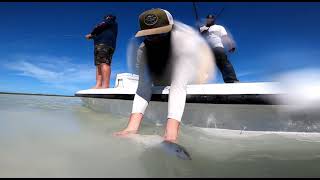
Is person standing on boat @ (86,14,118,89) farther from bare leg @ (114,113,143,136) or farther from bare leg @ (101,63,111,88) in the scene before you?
bare leg @ (114,113,143,136)

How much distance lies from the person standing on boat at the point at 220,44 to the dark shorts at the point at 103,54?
6.49ft

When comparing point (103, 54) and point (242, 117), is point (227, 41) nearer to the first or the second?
point (242, 117)

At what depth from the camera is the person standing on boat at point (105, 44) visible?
245 inches

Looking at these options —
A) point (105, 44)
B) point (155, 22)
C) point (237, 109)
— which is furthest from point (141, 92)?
point (105, 44)

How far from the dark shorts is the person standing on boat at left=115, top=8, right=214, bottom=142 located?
2942 millimetres

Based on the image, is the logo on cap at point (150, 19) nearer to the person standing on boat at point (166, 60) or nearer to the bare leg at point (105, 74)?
the person standing on boat at point (166, 60)

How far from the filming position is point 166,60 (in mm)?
3162

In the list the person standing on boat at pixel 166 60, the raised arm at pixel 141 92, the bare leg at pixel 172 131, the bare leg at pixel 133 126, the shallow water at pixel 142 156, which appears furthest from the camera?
the raised arm at pixel 141 92

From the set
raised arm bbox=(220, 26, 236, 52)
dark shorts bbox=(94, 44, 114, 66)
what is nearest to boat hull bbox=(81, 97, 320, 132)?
raised arm bbox=(220, 26, 236, 52)

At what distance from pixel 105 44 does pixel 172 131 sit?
13.1ft

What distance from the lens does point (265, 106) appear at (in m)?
3.06

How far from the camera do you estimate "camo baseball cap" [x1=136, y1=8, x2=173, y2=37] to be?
2.95 metres

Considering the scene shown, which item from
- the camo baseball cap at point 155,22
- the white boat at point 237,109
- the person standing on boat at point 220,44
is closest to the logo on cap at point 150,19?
the camo baseball cap at point 155,22

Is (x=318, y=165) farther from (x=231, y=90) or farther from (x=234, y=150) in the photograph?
(x=231, y=90)
